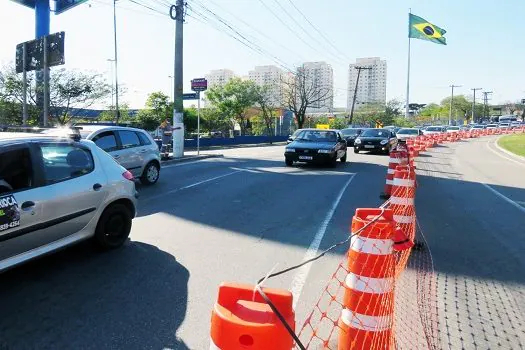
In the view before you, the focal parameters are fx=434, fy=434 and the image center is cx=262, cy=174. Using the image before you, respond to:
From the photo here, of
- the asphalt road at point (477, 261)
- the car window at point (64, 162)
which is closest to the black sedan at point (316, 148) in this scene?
the asphalt road at point (477, 261)

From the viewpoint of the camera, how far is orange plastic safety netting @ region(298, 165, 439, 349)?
2820mm

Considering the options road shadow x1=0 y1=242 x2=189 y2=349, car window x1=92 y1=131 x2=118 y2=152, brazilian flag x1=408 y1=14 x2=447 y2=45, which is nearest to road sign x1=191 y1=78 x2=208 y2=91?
car window x1=92 y1=131 x2=118 y2=152

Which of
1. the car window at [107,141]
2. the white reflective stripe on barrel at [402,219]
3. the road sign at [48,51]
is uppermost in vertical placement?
the road sign at [48,51]

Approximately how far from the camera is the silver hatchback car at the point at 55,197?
13.5 ft

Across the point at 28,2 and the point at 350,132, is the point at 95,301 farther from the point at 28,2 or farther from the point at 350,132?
the point at 350,132

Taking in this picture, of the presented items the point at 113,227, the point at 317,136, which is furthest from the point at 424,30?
the point at 113,227

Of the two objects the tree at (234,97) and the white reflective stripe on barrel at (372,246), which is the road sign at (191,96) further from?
the tree at (234,97)

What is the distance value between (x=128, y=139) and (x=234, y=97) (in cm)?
5260

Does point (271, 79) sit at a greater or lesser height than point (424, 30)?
lesser

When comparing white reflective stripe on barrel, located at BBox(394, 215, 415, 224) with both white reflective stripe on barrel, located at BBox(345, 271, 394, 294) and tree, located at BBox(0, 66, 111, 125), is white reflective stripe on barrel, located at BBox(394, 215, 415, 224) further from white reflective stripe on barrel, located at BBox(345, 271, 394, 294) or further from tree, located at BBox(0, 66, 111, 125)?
tree, located at BBox(0, 66, 111, 125)

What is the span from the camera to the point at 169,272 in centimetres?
477

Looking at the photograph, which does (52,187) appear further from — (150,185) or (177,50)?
(177,50)

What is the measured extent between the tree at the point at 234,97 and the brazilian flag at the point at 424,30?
2228 centimetres

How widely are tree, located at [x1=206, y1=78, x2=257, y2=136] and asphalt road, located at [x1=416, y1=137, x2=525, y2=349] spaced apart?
5204 cm
